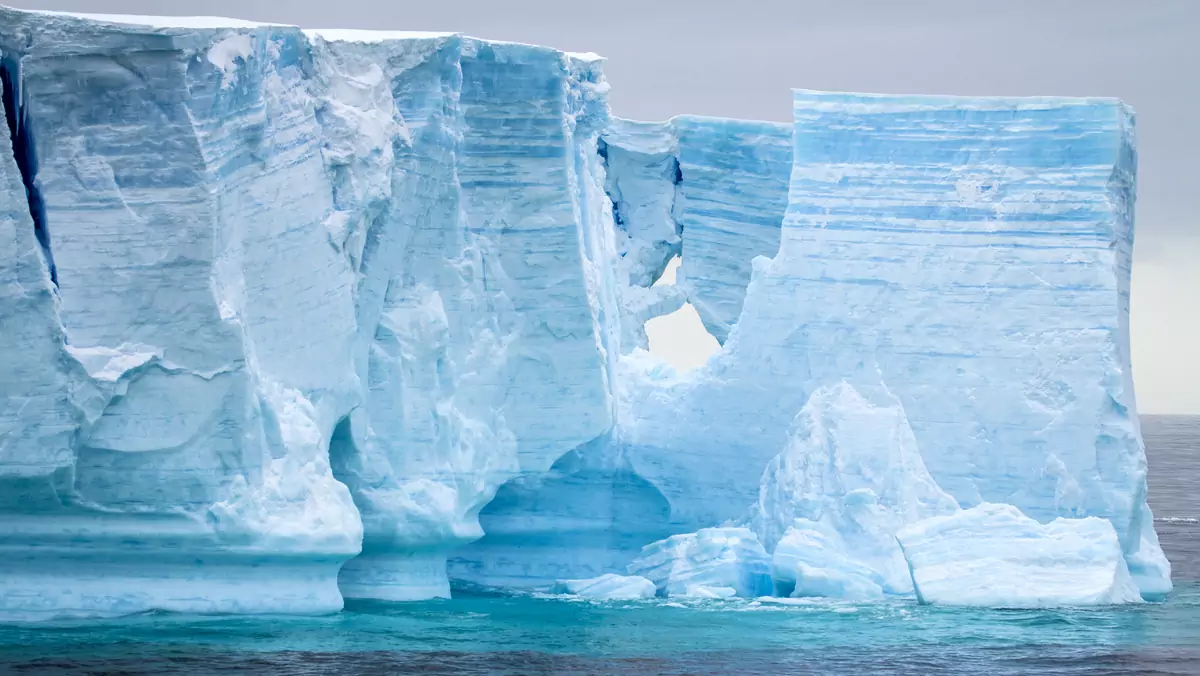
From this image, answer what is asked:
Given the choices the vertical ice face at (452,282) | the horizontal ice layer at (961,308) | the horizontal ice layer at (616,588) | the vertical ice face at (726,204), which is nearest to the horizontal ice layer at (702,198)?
the vertical ice face at (726,204)

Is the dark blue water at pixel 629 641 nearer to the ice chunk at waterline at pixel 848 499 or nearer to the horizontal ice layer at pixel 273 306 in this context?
the ice chunk at waterline at pixel 848 499

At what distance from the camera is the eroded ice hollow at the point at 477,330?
16297 millimetres

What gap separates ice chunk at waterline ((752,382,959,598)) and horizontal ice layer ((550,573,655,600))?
1.13 metres

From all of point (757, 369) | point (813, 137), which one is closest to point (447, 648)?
point (757, 369)

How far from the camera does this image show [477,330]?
19.7 meters

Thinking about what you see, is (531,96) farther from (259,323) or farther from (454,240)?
(259,323)

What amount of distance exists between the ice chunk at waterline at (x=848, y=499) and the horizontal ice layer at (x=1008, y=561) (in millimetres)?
438

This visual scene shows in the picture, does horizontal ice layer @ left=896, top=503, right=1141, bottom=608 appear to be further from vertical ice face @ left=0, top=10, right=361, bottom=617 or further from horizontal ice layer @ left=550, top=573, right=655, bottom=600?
vertical ice face @ left=0, top=10, right=361, bottom=617

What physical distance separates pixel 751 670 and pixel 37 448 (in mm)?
5256

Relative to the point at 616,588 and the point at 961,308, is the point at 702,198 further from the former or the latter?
the point at 616,588

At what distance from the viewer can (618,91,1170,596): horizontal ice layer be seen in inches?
758

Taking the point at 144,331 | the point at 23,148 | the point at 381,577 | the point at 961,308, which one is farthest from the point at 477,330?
the point at 23,148

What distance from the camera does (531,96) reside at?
19812 millimetres

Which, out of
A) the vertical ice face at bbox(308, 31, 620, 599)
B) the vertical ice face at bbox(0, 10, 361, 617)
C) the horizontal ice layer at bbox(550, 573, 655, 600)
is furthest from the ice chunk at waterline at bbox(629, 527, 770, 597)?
the vertical ice face at bbox(0, 10, 361, 617)
